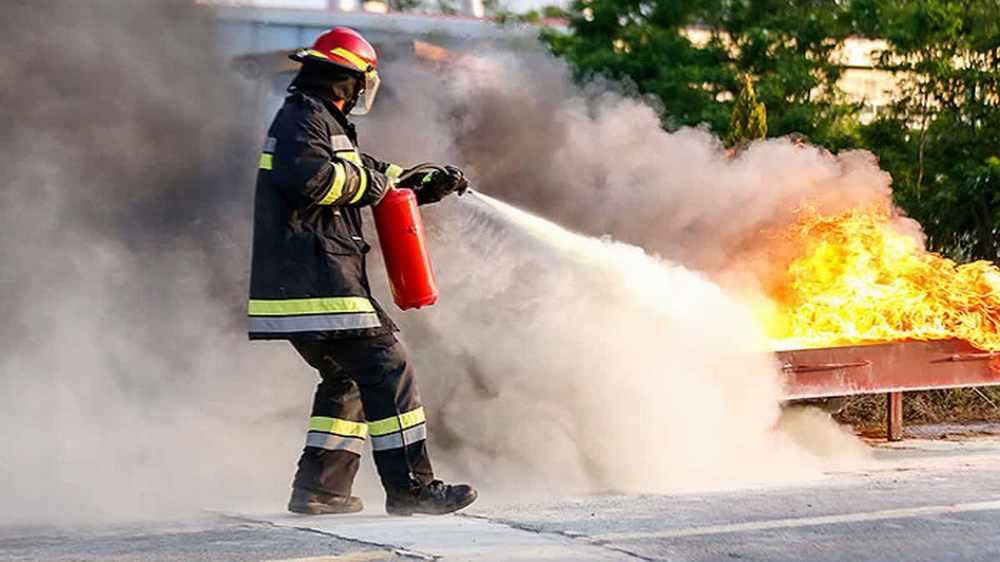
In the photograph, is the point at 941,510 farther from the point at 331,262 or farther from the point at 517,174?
the point at 517,174

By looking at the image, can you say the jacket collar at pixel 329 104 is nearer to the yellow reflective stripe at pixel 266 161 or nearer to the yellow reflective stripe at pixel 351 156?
the yellow reflective stripe at pixel 351 156

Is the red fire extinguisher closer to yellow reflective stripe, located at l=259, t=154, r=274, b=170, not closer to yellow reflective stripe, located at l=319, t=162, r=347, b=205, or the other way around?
yellow reflective stripe, located at l=319, t=162, r=347, b=205

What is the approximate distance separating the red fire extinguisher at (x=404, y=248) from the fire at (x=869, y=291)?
2.16m

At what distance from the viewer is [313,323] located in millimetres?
5078

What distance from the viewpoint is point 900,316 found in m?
7.08

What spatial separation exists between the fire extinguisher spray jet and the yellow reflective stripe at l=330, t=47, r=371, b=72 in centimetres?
46

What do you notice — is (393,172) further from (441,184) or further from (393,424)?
(393,424)

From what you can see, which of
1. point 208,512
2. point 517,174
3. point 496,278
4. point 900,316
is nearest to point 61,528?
point 208,512

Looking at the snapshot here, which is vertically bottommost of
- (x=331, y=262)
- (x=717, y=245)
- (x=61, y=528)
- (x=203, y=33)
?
(x=61, y=528)

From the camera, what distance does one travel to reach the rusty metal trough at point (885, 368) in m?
6.46

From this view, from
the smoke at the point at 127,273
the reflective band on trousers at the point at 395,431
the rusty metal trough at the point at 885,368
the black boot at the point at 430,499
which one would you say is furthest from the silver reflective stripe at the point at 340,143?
the rusty metal trough at the point at 885,368

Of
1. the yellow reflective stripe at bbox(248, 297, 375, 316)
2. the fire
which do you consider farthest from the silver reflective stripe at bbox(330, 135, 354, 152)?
the fire

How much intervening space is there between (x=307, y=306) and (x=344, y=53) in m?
0.94

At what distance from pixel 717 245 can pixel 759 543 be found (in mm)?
3161
